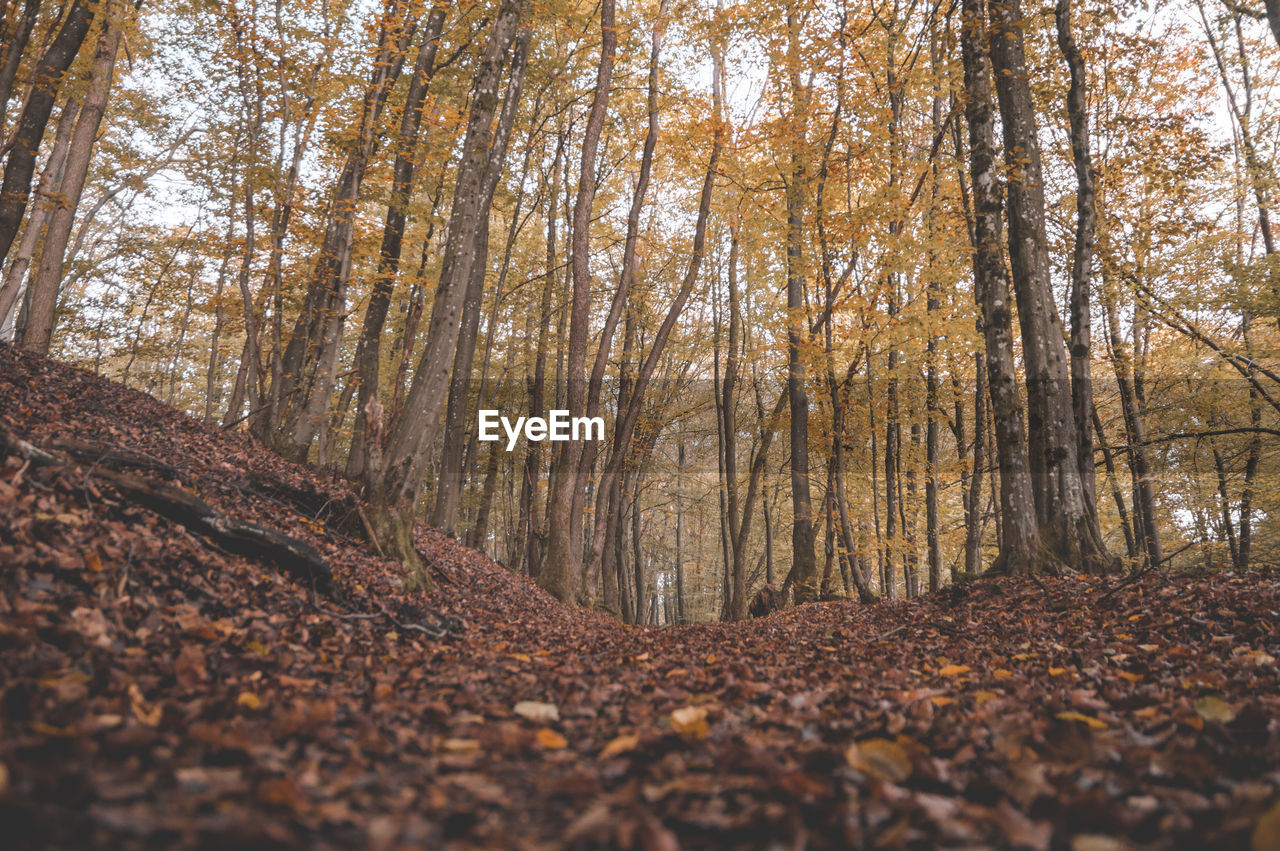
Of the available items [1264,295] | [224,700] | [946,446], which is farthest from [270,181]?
[946,446]

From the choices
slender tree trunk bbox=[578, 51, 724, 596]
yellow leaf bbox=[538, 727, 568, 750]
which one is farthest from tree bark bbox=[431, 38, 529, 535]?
yellow leaf bbox=[538, 727, 568, 750]

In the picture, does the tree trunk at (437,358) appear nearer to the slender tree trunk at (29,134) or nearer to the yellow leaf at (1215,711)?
the slender tree trunk at (29,134)

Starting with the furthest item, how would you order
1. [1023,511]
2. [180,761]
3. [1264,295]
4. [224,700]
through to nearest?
[1264,295] → [1023,511] → [224,700] → [180,761]

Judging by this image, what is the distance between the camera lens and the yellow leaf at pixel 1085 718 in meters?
2.19

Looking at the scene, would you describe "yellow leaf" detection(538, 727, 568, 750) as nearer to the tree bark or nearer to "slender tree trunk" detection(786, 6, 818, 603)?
the tree bark

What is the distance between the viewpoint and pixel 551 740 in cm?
203

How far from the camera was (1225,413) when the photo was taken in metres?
14.5

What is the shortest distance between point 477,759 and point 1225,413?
739 inches

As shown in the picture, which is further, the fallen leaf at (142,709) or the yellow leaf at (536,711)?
the yellow leaf at (536,711)

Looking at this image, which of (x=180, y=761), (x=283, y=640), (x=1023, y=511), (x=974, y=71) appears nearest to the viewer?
(x=180, y=761)

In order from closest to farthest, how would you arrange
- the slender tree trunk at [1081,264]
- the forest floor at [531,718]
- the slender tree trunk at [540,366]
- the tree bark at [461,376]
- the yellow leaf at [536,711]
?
the forest floor at [531,718], the yellow leaf at [536,711], the slender tree trunk at [1081,264], the tree bark at [461,376], the slender tree trunk at [540,366]

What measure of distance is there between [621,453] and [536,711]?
361 inches

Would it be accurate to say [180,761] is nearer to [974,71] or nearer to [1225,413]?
[974,71]

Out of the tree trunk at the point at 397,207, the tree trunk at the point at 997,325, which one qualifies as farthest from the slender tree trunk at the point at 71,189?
the tree trunk at the point at 997,325
